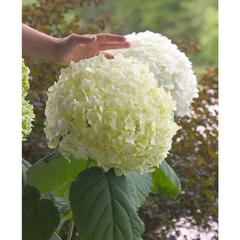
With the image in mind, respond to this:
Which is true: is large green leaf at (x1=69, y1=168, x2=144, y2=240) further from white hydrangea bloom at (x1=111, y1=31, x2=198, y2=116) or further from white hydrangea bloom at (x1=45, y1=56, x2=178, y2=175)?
white hydrangea bloom at (x1=111, y1=31, x2=198, y2=116)

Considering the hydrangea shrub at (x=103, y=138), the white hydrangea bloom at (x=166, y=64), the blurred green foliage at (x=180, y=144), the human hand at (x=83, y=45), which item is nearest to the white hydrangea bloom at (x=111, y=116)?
the hydrangea shrub at (x=103, y=138)

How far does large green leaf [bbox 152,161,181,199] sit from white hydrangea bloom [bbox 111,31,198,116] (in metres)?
0.12

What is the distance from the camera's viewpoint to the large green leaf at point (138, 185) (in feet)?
4.43

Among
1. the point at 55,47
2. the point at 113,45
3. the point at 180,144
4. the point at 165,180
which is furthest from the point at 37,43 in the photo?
the point at 180,144

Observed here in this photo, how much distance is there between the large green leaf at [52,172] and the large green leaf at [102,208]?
4.7 inches

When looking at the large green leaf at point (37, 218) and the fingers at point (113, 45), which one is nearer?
the large green leaf at point (37, 218)

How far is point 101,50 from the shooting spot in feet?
4.61

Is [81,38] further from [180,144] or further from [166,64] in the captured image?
[180,144]

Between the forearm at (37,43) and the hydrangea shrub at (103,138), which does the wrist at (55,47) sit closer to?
the forearm at (37,43)

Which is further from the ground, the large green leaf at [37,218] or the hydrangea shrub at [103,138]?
the hydrangea shrub at [103,138]

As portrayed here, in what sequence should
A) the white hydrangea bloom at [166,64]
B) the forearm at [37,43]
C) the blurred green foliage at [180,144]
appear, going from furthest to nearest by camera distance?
the blurred green foliage at [180,144] → the white hydrangea bloom at [166,64] → the forearm at [37,43]

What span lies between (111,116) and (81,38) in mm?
219

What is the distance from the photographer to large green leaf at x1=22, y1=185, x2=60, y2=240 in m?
1.26
